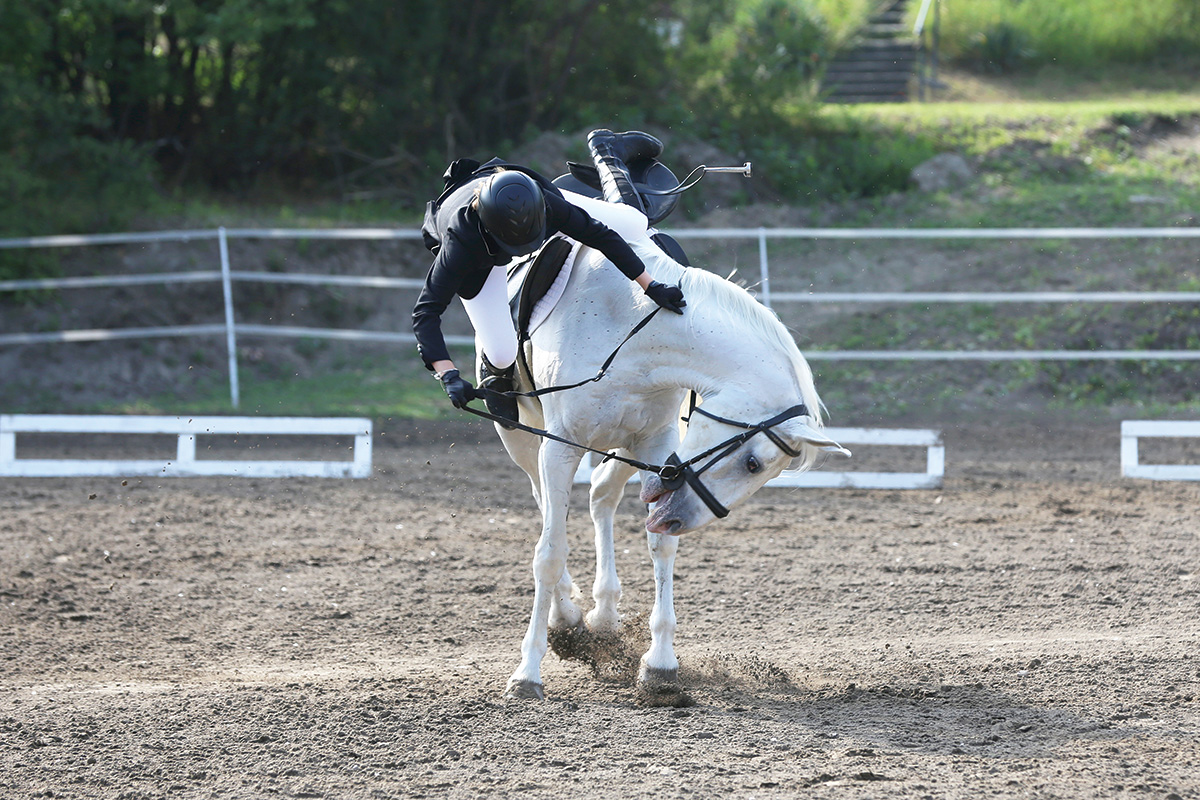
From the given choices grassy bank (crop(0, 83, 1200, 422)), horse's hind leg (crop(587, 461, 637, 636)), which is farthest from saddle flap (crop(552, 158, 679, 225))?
grassy bank (crop(0, 83, 1200, 422))

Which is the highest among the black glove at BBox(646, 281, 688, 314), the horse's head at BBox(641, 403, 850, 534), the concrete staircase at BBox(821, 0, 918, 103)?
the concrete staircase at BBox(821, 0, 918, 103)

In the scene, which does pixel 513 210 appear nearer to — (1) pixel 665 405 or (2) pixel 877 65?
(1) pixel 665 405

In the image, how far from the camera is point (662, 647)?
13.8 feet

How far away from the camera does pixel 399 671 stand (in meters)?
4.48

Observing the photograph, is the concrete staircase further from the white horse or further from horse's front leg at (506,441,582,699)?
horse's front leg at (506,441,582,699)

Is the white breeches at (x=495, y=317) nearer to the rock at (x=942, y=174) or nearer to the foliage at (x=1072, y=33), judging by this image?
the rock at (x=942, y=174)

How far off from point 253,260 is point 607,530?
9.85m

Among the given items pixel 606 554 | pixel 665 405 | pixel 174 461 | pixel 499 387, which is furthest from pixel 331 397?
pixel 665 405

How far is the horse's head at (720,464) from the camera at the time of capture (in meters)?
3.71

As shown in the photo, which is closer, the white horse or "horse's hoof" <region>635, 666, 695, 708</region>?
the white horse

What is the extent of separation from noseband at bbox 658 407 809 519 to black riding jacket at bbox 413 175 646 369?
71cm

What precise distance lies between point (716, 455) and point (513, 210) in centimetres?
115

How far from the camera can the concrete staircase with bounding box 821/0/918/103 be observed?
17.9 metres

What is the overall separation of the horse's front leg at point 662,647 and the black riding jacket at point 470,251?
1111 millimetres
